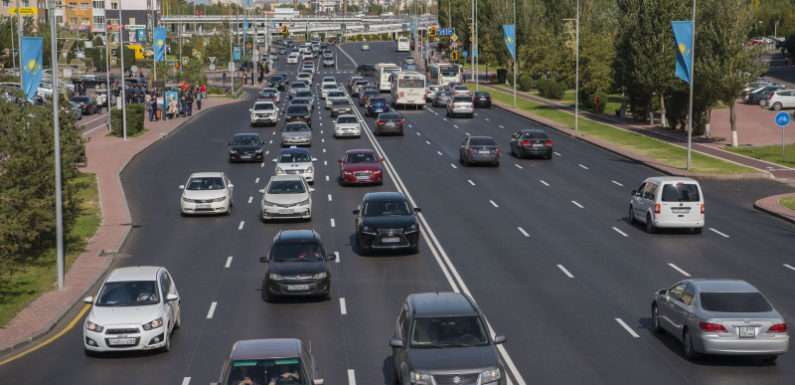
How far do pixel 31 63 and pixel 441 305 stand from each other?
24.5 metres

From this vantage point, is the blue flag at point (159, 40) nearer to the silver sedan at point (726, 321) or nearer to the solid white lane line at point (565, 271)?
the solid white lane line at point (565, 271)

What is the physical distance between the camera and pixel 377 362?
1972 cm

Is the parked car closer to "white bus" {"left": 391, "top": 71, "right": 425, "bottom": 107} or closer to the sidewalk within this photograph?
the sidewalk

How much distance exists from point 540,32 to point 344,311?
291 ft

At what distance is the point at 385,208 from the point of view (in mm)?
31844

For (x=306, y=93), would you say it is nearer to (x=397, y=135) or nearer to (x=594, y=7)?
(x=397, y=135)

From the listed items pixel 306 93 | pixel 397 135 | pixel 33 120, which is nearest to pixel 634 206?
pixel 33 120

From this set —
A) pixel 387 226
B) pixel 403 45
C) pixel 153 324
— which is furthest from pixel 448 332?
pixel 403 45

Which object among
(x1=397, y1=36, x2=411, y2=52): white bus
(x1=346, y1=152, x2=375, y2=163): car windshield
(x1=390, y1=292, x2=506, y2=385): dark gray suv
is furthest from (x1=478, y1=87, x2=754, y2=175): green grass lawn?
(x1=397, y1=36, x2=411, y2=52): white bus

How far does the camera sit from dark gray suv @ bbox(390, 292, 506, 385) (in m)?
15.8

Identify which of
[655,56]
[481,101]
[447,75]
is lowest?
[481,101]

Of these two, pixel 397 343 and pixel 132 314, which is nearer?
pixel 397 343

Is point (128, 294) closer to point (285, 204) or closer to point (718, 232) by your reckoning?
point (285, 204)

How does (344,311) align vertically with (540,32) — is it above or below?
below
